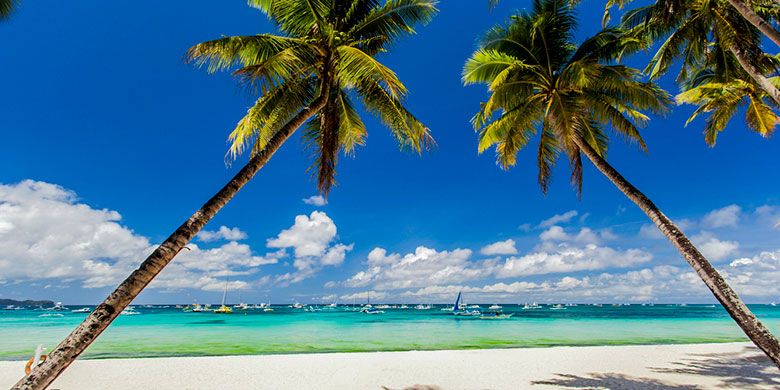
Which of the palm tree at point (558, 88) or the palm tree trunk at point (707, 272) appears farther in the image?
the palm tree at point (558, 88)

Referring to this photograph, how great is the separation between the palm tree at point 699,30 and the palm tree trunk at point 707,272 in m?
2.66

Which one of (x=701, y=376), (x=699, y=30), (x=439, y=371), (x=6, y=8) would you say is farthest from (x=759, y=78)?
(x=6, y=8)

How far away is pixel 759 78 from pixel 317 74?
26.6 feet

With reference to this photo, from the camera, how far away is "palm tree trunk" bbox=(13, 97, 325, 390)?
336 cm

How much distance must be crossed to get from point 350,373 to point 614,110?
9.76 m

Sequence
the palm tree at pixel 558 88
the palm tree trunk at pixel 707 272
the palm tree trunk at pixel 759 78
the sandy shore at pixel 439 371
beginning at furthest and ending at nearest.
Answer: the sandy shore at pixel 439 371
the palm tree at pixel 558 88
the palm tree trunk at pixel 759 78
the palm tree trunk at pixel 707 272

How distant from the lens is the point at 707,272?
5.86 m

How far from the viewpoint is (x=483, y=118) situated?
9.77m

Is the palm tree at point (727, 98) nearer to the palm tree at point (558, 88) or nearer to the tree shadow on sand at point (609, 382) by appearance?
the palm tree at point (558, 88)

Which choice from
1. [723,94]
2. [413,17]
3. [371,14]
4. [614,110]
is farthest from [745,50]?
[371,14]

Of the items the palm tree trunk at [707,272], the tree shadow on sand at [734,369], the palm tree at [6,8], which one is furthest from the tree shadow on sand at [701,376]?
the palm tree at [6,8]

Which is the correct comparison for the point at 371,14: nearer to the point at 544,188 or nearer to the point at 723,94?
the point at 544,188

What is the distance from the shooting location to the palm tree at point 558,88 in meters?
8.02

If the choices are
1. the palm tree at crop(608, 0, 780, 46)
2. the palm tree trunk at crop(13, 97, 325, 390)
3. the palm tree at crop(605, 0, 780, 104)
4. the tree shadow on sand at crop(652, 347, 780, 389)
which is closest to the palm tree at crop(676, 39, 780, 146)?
the palm tree at crop(605, 0, 780, 104)
